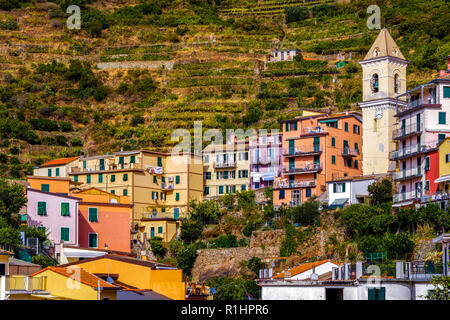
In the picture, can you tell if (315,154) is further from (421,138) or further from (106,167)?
(106,167)

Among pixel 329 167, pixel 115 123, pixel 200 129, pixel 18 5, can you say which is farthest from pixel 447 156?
pixel 18 5

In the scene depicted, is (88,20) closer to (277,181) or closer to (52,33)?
(52,33)

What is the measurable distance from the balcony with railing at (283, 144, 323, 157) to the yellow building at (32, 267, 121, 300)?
31.1 meters

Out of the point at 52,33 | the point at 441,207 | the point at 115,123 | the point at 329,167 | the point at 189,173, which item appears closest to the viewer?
the point at 441,207

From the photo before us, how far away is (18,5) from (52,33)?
8.88 meters

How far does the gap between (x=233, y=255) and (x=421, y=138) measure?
48.7 feet

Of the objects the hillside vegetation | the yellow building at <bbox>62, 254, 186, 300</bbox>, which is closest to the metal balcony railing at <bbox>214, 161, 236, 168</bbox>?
the hillside vegetation

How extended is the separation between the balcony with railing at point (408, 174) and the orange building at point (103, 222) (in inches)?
718

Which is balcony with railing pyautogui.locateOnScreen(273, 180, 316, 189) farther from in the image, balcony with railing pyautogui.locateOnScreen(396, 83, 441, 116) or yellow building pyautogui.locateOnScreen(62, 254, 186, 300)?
yellow building pyautogui.locateOnScreen(62, 254, 186, 300)

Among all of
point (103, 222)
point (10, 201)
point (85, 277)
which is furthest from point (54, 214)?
point (85, 277)

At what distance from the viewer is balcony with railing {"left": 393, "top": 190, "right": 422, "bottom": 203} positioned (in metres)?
56.1

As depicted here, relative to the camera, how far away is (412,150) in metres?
58.6

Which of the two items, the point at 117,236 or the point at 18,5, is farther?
the point at 18,5
